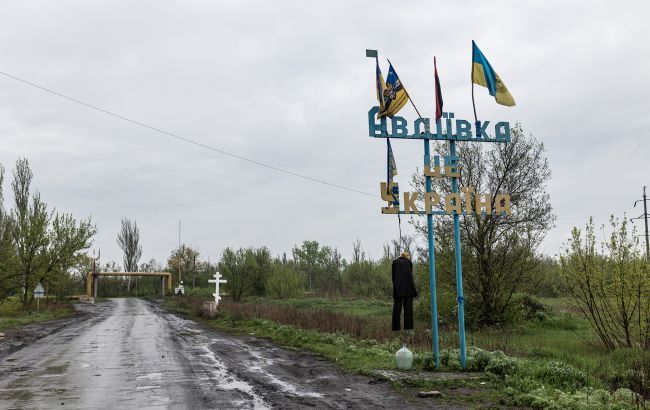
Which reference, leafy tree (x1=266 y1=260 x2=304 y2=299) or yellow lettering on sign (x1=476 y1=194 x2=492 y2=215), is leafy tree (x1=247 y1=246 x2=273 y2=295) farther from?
yellow lettering on sign (x1=476 y1=194 x2=492 y2=215)

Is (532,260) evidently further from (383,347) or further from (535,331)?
(383,347)

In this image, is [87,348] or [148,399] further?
[87,348]

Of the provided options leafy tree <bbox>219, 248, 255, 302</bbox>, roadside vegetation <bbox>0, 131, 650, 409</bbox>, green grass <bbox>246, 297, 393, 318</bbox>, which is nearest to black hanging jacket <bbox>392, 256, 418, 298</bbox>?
roadside vegetation <bbox>0, 131, 650, 409</bbox>

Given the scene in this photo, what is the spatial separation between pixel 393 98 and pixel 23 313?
31.7m

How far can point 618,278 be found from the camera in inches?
569

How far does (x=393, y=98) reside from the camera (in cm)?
1096

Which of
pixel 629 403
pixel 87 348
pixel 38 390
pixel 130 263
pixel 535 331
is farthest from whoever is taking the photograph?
pixel 130 263

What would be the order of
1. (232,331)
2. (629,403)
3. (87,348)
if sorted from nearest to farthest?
(629,403) < (87,348) < (232,331)

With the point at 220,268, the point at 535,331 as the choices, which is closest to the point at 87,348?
the point at 535,331

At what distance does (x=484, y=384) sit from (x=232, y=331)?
14.0 m

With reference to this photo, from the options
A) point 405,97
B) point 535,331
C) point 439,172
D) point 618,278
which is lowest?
point 535,331

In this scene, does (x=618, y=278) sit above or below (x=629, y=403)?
above

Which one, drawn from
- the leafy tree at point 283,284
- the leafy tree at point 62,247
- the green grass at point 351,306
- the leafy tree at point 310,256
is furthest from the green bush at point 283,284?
the leafy tree at point 310,256

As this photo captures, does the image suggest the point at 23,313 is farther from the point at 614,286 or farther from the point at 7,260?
the point at 614,286
